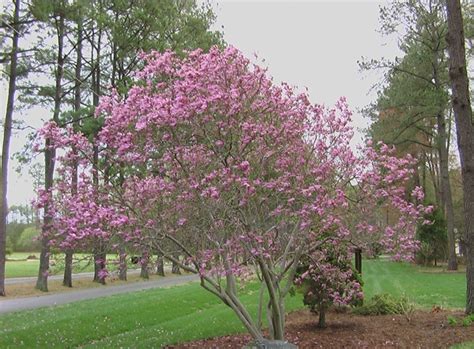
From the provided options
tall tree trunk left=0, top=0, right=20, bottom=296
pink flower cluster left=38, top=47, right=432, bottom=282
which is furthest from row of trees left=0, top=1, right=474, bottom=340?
tall tree trunk left=0, top=0, right=20, bottom=296

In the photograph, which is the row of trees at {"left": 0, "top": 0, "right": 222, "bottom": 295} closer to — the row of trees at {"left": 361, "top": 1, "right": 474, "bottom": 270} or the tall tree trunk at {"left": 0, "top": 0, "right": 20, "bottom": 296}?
the tall tree trunk at {"left": 0, "top": 0, "right": 20, "bottom": 296}

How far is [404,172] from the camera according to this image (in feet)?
21.2

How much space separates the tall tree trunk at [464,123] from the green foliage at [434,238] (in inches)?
799

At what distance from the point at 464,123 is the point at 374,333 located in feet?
13.5

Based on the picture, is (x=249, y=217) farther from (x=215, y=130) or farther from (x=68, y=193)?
(x=68, y=193)

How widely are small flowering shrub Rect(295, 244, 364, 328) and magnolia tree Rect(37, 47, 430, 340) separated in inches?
58.8

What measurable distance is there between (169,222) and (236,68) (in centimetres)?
206

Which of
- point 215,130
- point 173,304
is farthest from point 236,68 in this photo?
point 173,304

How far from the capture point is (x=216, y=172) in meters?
5.67

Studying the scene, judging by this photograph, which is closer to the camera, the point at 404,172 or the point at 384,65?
the point at 404,172

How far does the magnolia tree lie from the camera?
5699 millimetres

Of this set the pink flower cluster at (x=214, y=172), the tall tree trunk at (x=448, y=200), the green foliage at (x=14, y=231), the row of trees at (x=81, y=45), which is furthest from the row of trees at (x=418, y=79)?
the green foliage at (x=14, y=231)

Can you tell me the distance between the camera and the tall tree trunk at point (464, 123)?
8867 mm

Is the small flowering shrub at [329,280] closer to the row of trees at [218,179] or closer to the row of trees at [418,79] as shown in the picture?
the row of trees at [218,179]
